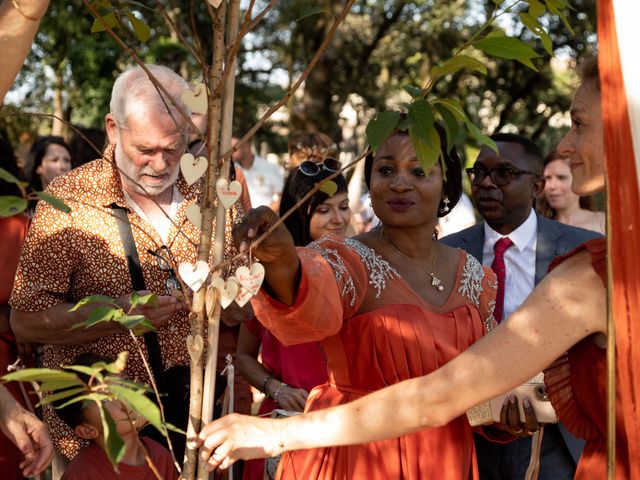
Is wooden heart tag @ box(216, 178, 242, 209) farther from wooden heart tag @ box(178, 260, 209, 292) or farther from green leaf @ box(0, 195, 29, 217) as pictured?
green leaf @ box(0, 195, 29, 217)

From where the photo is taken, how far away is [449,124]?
2.08 meters

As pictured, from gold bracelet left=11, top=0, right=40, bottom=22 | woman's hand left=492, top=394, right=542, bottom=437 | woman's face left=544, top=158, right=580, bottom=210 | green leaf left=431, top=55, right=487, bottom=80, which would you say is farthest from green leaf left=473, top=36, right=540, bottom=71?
woman's face left=544, top=158, right=580, bottom=210

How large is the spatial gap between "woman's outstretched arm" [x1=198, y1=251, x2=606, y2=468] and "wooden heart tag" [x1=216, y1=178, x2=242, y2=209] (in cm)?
52

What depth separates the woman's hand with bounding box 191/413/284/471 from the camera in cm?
223

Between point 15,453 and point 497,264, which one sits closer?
point 15,453

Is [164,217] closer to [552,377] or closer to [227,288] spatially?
[227,288]

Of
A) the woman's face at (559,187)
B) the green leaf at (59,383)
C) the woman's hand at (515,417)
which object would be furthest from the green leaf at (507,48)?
the woman's face at (559,187)

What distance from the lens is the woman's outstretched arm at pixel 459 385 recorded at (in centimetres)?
214

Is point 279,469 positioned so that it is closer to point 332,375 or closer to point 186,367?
point 332,375

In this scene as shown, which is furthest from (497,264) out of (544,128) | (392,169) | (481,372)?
(544,128)

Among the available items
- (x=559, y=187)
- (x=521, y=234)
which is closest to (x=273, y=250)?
(x=521, y=234)

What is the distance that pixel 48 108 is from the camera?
25.3m

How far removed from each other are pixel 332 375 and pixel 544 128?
23435mm

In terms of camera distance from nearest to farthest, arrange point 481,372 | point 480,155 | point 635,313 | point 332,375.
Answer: point 635,313 < point 481,372 < point 332,375 < point 480,155
